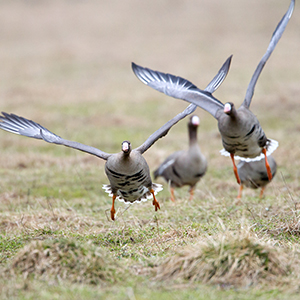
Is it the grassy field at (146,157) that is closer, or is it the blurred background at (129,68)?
the grassy field at (146,157)

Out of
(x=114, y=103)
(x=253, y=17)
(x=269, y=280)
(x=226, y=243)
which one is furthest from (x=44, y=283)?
(x=253, y=17)

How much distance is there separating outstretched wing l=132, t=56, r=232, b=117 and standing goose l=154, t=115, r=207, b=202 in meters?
3.44

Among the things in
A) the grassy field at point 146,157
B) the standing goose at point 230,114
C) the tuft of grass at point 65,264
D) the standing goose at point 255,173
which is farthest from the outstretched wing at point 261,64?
the tuft of grass at point 65,264

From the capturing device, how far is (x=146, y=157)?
13641mm

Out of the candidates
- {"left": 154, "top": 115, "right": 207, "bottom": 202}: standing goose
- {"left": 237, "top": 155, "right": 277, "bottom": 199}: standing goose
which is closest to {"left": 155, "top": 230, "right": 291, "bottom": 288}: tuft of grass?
{"left": 237, "top": 155, "right": 277, "bottom": 199}: standing goose

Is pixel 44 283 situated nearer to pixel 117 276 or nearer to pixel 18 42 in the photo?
pixel 117 276

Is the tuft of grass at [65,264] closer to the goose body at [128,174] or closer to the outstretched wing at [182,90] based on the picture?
the goose body at [128,174]

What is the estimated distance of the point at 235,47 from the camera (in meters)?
30.6

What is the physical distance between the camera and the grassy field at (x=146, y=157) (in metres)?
4.91

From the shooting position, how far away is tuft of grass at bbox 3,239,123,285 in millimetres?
4891

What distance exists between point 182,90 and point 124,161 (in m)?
1.44

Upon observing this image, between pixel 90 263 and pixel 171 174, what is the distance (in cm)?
614

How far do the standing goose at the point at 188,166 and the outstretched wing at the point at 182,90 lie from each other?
344 cm

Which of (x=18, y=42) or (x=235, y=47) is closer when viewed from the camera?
(x=235, y=47)
